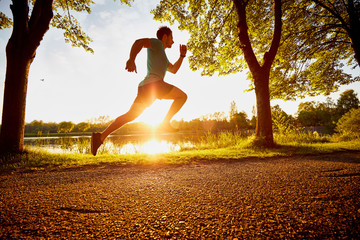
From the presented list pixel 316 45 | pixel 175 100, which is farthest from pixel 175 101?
pixel 316 45

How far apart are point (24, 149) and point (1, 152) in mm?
489

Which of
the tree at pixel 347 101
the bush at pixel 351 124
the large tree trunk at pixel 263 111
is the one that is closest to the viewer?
the large tree trunk at pixel 263 111

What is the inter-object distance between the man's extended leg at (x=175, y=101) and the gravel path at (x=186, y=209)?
43.1 inches

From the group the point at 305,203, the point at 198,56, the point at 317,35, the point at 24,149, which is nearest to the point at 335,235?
the point at 305,203

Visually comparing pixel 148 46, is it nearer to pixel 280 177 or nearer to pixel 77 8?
pixel 280 177

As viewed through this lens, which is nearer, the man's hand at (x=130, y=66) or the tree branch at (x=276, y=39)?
the man's hand at (x=130, y=66)

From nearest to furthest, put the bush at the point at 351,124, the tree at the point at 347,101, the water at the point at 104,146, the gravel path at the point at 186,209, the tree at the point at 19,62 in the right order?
the gravel path at the point at 186,209, the tree at the point at 19,62, the water at the point at 104,146, the bush at the point at 351,124, the tree at the point at 347,101

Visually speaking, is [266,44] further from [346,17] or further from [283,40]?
[346,17]

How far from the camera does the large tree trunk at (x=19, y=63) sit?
4.79 meters

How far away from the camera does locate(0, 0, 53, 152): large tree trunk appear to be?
4785mm

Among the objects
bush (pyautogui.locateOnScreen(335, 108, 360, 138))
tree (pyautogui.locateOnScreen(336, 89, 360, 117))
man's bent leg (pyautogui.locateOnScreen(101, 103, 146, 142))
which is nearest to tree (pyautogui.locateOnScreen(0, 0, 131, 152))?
man's bent leg (pyautogui.locateOnScreen(101, 103, 146, 142))

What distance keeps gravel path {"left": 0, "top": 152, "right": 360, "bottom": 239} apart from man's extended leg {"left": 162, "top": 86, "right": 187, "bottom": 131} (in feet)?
3.59

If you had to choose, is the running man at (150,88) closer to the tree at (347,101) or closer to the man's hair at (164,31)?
the man's hair at (164,31)

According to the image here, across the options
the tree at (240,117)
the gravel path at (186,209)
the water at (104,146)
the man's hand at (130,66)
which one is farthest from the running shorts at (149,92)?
the tree at (240,117)
